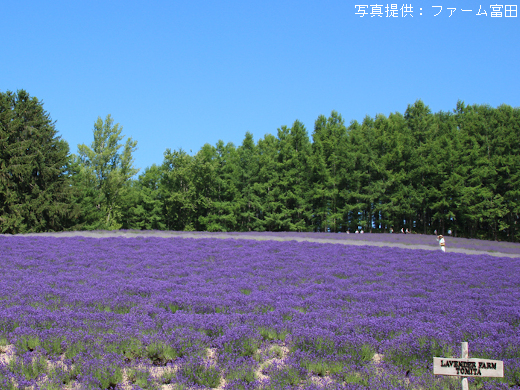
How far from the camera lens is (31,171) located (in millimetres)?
49844

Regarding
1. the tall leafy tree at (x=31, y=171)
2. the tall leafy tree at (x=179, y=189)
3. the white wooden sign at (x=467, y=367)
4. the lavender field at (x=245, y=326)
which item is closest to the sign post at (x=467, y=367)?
the white wooden sign at (x=467, y=367)

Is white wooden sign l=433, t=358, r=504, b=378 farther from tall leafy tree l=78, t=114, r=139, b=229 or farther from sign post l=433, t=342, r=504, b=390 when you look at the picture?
tall leafy tree l=78, t=114, r=139, b=229

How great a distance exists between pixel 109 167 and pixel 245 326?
212ft

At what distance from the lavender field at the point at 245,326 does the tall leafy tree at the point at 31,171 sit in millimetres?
36580

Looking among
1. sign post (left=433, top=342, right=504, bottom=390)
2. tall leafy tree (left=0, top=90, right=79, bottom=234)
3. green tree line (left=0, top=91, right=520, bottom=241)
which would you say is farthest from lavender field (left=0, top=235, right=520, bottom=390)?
green tree line (left=0, top=91, right=520, bottom=241)

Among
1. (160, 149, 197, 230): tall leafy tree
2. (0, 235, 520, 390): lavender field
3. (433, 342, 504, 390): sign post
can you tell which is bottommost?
(0, 235, 520, 390): lavender field

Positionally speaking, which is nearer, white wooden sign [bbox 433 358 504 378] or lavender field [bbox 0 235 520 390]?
white wooden sign [bbox 433 358 504 378]

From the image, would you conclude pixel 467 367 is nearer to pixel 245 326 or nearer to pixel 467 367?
pixel 467 367

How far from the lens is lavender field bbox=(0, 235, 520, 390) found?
647cm

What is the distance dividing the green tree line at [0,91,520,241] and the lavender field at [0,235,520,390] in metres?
40.2

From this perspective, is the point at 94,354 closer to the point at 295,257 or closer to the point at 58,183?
the point at 295,257

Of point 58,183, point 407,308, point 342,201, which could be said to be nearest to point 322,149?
point 342,201

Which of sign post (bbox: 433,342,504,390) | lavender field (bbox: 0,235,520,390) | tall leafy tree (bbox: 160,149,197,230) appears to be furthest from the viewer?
tall leafy tree (bbox: 160,149,197,230)

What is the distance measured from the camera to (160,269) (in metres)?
16.8
